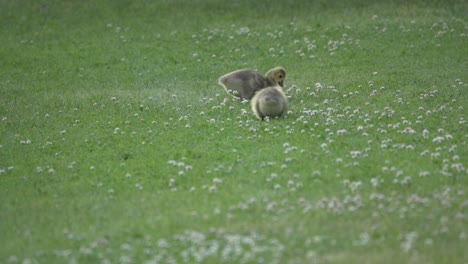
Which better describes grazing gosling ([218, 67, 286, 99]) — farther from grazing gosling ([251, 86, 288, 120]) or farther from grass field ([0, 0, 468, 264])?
grazing gosling ([251, 86, 288, 120])

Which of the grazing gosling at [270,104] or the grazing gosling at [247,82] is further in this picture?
the grazing gosling at [247,82]

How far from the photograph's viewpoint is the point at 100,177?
47.0 ft

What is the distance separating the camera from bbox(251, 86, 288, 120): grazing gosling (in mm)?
16750

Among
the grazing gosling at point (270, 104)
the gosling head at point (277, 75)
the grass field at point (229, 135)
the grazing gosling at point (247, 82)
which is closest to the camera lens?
the grass field at point (229, 135)

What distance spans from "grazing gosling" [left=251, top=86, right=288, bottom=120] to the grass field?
322 millimetres

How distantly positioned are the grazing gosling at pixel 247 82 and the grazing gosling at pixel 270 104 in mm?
1966

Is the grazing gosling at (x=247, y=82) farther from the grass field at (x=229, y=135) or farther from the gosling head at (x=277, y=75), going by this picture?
the grass field at (x=229, y=135)

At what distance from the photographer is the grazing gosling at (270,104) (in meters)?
16.8

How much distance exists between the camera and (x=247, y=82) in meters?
19.5

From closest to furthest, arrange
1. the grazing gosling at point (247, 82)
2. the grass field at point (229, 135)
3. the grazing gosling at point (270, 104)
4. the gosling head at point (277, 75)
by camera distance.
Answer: the grass field at point (229, 135) < the grazing gosling at point (270, 104) < the grazing gosling at point (247, 82) < the gosling head at point (277, 75)

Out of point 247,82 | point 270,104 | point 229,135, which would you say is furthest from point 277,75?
point 229,135

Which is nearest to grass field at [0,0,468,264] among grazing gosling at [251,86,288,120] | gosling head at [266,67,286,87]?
grazing gosling at [251,86,288,120]

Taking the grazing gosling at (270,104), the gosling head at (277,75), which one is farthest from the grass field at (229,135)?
the gosling head at (277,75)

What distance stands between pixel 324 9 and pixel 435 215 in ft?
64.4
